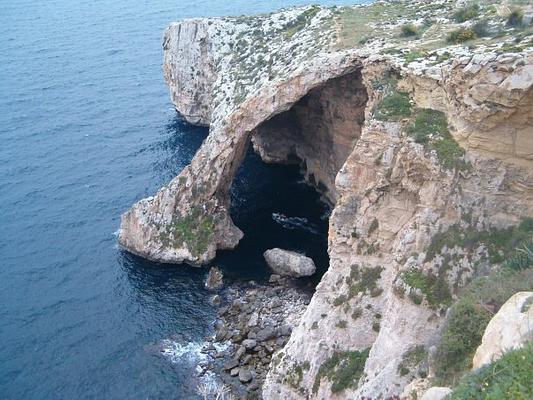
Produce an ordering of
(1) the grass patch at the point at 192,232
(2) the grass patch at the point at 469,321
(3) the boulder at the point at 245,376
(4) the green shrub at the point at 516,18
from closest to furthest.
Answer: (2) the grass patch at the point at 469,321 < (4) the green shrub at the point at 516,18 < (3) the boulder at the point at 245,376 < (1) the grass patch at the point at 192,232

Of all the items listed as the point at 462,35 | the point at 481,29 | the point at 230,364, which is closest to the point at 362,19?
the point at 462,35

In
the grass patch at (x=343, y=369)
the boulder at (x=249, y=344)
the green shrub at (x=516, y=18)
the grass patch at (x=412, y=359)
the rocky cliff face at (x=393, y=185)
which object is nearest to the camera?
the grass patch at (x=412, y=359)

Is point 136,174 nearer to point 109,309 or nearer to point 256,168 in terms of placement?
point 256,168

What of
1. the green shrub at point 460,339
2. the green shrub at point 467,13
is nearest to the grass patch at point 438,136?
the green shrub at point 460,339

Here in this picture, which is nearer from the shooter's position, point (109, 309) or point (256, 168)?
point (109, 309)

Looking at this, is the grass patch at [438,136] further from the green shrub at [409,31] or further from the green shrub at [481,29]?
the green shrub at [409,31]

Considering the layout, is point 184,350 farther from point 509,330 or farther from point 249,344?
point 509,330

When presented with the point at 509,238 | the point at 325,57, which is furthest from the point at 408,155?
the point at 325,57
